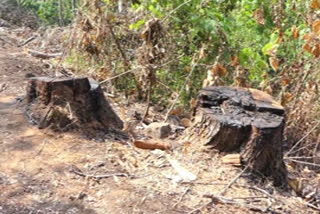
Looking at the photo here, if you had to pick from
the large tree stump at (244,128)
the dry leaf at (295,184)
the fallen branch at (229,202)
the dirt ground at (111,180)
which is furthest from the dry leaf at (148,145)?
the dry leaf at (295,184)

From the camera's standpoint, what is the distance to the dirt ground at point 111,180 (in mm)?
2377

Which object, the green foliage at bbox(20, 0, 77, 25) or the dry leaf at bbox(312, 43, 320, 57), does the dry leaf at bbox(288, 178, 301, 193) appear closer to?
the dry leaf at bbox(312, 43, 320, 57)

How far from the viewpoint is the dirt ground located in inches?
93.6

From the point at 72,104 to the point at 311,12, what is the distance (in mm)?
2699

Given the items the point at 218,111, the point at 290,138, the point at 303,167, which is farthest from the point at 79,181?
the point at 290,138

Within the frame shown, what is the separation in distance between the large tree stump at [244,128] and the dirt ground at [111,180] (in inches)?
4.1

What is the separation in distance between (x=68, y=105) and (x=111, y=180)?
3.10ft

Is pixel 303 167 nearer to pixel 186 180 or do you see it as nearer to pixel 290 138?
pixel 290 138

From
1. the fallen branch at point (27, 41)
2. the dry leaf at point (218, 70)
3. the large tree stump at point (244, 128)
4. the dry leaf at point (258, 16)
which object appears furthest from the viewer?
the fallen branch at point (27, 41)

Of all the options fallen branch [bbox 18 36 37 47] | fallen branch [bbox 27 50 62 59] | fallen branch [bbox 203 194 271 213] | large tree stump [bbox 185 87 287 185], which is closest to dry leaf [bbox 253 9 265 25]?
large tree stump [bbox 185 87 287 185]

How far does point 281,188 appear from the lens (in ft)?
9.56

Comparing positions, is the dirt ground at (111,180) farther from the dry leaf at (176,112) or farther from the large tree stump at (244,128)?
the dry leaf at (176,112)

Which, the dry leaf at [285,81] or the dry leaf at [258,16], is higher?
the dry leaf at [258,16]

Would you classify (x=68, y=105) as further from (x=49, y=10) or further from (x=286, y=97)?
(x=49, y=10)
